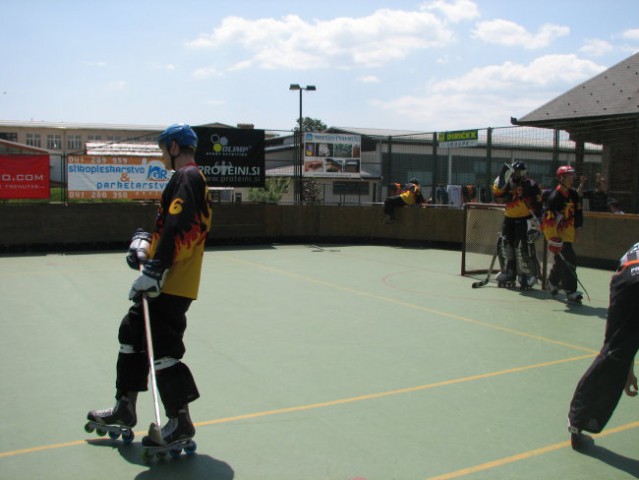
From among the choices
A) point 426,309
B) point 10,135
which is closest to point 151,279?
point 426,309

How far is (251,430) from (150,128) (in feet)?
277

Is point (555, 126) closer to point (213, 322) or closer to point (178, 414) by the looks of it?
point (213, 322)

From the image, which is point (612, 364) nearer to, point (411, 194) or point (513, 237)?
point (513, 237)

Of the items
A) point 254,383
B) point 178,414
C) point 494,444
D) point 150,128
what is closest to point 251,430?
point 178,414

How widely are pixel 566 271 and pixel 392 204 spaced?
29.8ft

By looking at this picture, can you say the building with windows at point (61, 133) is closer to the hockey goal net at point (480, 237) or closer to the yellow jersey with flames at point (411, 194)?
the yellow jersey with flames at point (411, 194)

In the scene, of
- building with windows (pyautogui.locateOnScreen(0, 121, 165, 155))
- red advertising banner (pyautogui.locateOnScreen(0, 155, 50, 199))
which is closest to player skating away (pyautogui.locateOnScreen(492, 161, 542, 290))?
red advertising banner (pyautogui.locateOnScreen(0, 155, 50, 199))

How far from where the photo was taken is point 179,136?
4441mm

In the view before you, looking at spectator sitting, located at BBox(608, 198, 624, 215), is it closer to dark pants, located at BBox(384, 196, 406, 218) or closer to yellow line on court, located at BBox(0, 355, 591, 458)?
dark pants, located at BBox(384, 196, 406, 218)

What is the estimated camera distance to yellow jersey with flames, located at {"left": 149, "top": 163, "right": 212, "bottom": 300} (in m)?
4.09

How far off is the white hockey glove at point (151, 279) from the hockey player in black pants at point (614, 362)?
283cm

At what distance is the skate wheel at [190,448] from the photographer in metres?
4.22

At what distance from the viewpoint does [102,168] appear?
56.9ft

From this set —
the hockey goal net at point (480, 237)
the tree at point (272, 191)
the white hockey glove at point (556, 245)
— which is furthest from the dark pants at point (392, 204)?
the white hockey glove at point (556, 245)
